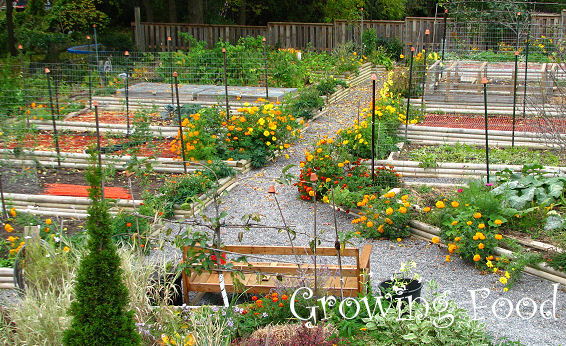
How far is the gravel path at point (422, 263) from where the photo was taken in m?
5.55

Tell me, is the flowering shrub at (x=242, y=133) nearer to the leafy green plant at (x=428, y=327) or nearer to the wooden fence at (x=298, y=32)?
the leafy green plant at (x=428, y=327)

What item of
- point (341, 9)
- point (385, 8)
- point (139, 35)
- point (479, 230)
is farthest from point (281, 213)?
point (385, 8)

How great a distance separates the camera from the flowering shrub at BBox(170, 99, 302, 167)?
9892 mm

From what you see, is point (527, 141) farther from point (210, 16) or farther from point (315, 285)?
point (210, 16)

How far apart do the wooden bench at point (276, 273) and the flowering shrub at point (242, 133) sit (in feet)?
12.5

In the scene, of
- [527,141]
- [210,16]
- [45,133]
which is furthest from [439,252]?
[210,16]

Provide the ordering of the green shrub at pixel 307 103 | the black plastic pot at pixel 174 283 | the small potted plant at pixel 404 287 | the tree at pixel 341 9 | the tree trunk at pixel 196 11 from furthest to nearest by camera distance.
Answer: the tree at pixel 341 9
the tree trunk at pixel 196 11
the green shrub at pixel 307 103
the black plastic pot at pixel 174 283
the small potted plant at pixel 404 287

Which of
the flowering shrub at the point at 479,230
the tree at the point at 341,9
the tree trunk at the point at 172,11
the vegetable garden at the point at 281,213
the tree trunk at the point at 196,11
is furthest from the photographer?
the tree at the point at 341,9

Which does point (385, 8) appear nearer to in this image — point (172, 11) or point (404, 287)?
point (172, 11)

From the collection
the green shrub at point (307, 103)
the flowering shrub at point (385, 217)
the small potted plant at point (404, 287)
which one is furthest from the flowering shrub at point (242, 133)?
the small potted plant at point (404, 287)

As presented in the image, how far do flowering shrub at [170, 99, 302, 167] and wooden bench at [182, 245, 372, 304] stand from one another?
12.5 ft

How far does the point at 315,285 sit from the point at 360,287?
0.56 meters

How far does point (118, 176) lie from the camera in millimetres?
9539

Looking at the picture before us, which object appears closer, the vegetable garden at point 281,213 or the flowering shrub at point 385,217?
the vegetable garden at point 281,213
